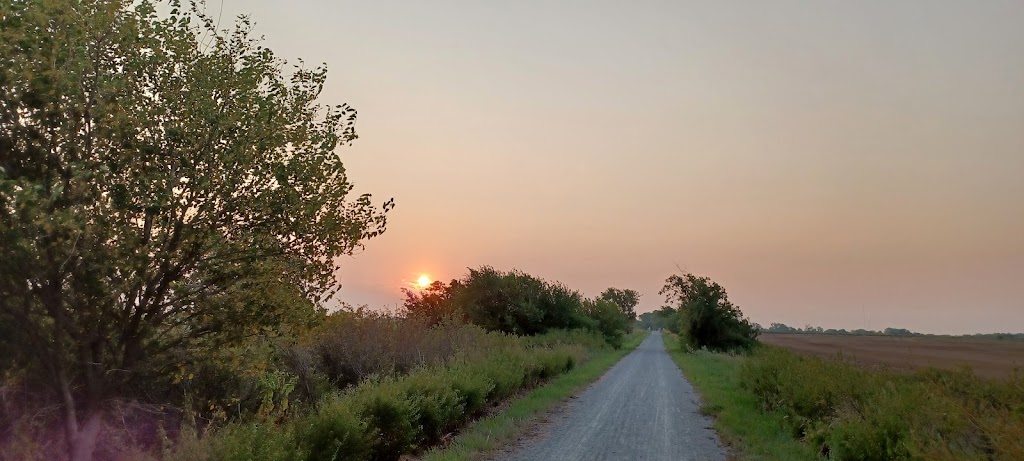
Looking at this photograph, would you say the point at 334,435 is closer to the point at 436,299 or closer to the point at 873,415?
the point at 873,415

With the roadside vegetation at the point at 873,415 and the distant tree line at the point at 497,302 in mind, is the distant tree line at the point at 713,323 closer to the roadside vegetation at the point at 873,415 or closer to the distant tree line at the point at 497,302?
the distant tree line at the point at 497,302

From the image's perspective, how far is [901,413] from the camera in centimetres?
917

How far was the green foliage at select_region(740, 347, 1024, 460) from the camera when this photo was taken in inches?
278

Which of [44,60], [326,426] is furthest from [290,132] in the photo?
[326,426]

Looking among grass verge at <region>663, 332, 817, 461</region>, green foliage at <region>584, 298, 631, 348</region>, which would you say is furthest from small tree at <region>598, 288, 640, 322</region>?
grass verge at <region>663, 332, 817, 461</region>

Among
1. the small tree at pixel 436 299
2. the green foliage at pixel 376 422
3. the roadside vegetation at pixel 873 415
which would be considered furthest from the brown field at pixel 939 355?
the small tree at pixel 436 299

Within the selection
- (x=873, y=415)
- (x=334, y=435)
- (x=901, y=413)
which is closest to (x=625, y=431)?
(x=873, y=415)

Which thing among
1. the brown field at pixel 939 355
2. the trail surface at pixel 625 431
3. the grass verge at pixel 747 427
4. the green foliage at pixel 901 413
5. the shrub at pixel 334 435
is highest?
Result: the brown field at pixel 939 355

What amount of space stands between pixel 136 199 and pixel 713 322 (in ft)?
190

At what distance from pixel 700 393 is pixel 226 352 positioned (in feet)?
67.1

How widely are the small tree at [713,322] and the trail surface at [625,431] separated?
120ft

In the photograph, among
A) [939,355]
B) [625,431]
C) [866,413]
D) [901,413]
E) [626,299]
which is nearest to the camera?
[901,413]

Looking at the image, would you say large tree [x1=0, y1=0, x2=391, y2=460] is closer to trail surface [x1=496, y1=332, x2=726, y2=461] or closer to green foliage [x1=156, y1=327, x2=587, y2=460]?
green foliage [x1=156, y1=327, x2=587, y2=460]

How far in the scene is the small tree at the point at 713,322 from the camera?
58438mm
